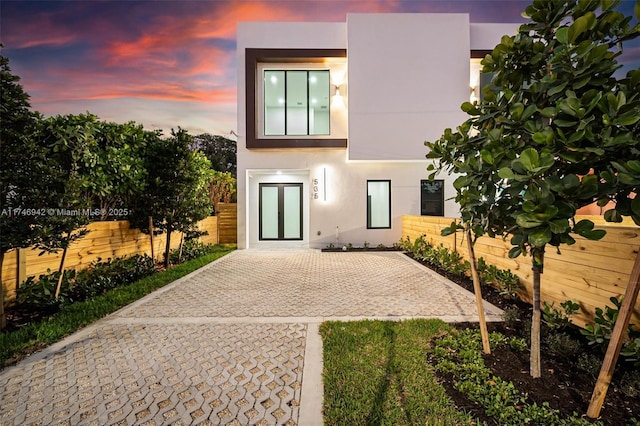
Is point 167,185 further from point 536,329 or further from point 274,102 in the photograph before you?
point 536,329

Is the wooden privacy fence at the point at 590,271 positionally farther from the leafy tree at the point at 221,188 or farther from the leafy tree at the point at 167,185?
the leafy tree at the point at 221,188

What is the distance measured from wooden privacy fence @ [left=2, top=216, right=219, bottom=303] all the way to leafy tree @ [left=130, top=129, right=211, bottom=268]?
434 millimetres

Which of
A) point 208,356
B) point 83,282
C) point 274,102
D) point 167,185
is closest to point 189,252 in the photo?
point 167,185

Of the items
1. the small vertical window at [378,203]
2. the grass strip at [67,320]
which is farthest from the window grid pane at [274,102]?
the grass strip at [67,320]

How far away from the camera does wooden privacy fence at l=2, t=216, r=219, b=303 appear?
13.2 ft

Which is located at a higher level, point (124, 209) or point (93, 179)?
point (93, 179)

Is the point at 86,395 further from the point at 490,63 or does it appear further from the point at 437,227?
the point at 437,227

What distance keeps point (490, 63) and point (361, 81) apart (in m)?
8.58

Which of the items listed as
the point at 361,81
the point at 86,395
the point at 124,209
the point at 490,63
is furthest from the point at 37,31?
the point at 490,63

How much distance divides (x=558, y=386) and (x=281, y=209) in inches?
415

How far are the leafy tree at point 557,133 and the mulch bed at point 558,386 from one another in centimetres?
17

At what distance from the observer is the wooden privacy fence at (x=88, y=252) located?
4020mm

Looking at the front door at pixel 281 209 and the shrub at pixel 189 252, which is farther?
the front door at pixel 281 209

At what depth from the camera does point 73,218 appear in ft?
13.6
